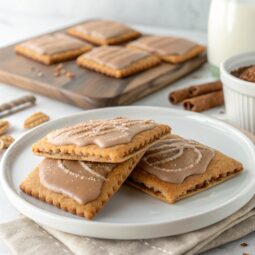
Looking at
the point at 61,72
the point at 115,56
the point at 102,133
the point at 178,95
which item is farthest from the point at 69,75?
the point at 102,133

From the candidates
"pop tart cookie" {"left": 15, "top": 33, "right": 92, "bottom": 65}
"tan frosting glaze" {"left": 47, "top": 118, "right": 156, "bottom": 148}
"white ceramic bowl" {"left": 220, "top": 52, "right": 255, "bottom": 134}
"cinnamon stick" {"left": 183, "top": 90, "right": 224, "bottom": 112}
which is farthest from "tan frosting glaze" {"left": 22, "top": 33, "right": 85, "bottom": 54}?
"tan frosting glaze" {"left": 47, "top": 118, "right": 156, "bottom": 148}

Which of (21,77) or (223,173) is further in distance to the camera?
(21,77)

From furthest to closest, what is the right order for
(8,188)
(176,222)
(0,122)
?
(0,122)
(8,188)
(176,222)

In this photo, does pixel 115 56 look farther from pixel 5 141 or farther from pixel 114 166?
pixel 114 166

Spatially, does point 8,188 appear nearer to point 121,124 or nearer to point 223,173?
point 121,124

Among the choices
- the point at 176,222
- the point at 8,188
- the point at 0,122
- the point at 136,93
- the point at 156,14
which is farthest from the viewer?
the point at 156,14

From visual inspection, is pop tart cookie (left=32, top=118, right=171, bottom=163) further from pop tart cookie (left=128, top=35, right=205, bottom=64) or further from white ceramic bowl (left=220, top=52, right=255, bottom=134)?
pop tart cookie (left=128, top=35, right=205, bottom=64)

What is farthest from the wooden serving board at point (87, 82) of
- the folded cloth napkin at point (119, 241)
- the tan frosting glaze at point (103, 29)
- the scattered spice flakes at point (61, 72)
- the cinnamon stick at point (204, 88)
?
the folded cloth napkin at point (119, 241)

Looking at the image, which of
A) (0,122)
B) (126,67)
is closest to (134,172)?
(0,122)
